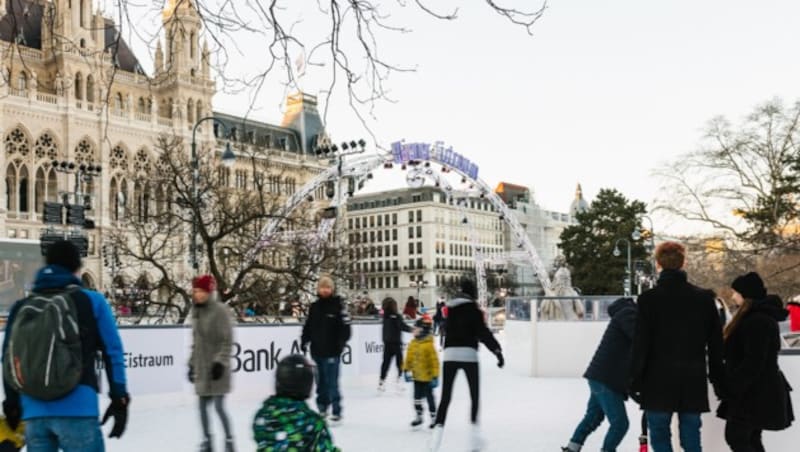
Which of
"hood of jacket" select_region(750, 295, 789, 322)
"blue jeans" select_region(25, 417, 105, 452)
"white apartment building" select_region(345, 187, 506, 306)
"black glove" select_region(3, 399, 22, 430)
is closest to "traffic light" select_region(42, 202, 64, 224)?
"black glove" select_region(3, 399, 22, 430)

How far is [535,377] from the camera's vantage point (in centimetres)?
1752

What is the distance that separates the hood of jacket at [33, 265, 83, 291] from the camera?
414 cm

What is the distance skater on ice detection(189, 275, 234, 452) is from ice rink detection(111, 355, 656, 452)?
1057mm

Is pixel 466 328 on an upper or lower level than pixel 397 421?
upper

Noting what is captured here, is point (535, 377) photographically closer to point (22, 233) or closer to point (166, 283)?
point (166, 283)

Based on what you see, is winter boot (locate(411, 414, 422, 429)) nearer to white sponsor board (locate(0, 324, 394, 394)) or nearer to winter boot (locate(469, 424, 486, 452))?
winter boot (locate(469, 424, 486, 452))

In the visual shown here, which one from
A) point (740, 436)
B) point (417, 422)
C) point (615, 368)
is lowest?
point (417, 422)

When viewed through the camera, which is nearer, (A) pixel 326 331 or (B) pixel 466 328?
(B) pixel 466 328

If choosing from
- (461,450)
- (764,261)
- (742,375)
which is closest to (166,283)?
(461,450)

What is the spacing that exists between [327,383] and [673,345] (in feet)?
18.2

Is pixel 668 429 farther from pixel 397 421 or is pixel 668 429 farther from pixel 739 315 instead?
pixel 397 421

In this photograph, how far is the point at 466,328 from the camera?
24.7 ft

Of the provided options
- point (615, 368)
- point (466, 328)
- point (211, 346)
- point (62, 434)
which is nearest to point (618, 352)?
point (615, 368)

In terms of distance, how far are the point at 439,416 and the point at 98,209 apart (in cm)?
5567
